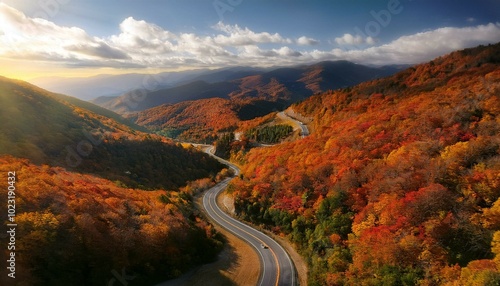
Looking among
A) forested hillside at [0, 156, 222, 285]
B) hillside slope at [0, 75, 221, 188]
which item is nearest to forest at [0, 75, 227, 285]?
forested hillside at [0, 156, 222, 285]

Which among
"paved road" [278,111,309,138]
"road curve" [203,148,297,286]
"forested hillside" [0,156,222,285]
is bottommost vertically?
"road curve" [203,148,297,286]

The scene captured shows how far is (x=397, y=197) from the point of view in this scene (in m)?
38.5

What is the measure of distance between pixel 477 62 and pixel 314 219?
11105 cm

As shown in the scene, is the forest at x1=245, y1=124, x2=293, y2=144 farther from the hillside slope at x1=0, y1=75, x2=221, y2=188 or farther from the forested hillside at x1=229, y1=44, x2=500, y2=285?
the forested hillside at x1=229, y1=44, x2=500, y2=285

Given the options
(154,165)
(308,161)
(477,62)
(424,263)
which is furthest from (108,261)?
(477,62)

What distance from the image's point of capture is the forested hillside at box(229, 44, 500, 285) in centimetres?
2947

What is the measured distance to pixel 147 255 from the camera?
1485 inches

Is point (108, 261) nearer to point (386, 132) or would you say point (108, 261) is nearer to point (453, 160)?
point (453, 160)

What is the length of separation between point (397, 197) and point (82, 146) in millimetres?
76869

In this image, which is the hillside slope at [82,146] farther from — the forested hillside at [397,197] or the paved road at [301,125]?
the paved road at [301,125]

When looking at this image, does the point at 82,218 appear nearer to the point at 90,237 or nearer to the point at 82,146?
the point at 90,237

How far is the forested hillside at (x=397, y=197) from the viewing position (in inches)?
1160

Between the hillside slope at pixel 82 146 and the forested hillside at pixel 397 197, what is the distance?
29114 millimetres

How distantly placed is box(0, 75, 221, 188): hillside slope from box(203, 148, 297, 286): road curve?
21524 mm
